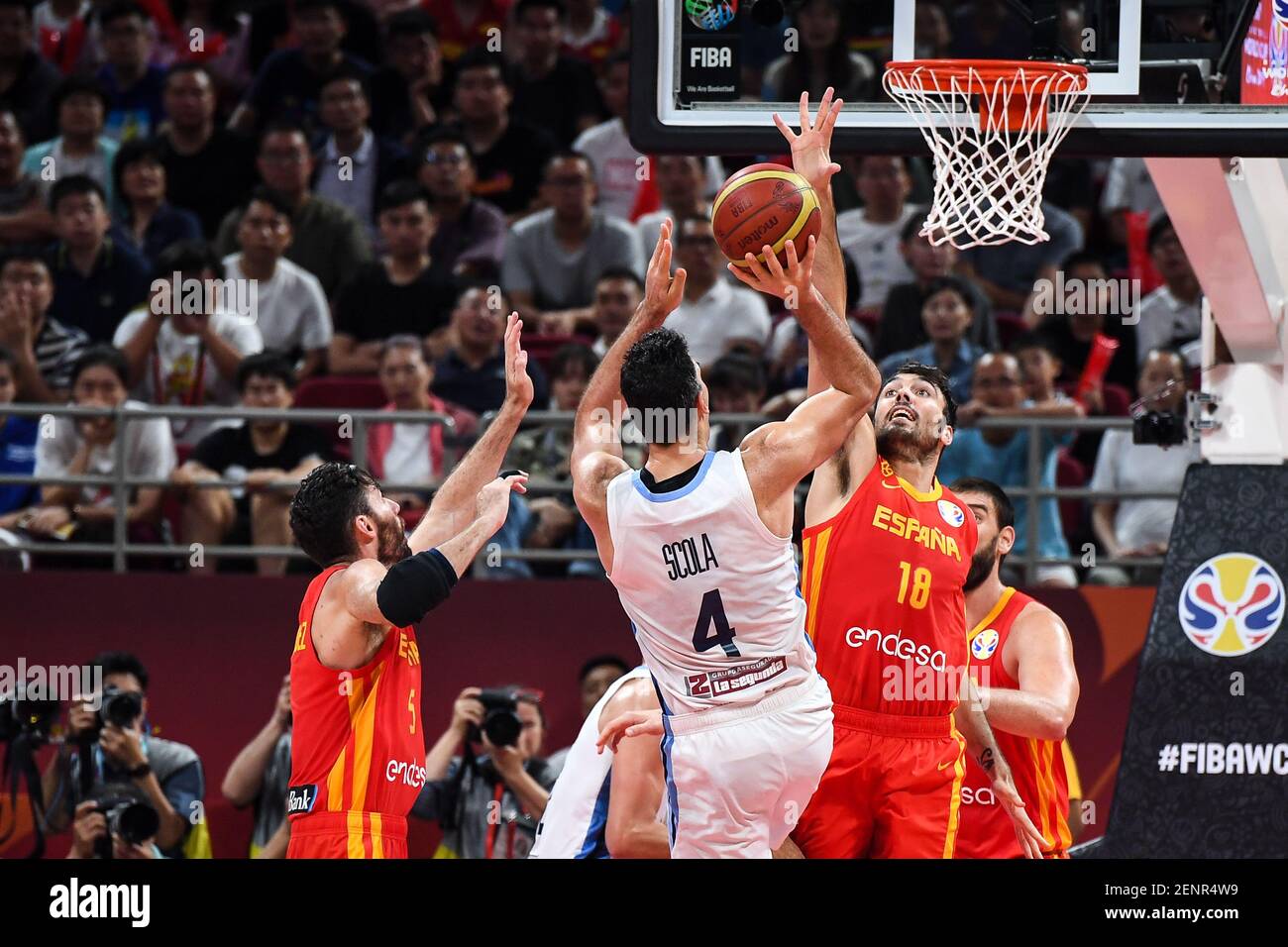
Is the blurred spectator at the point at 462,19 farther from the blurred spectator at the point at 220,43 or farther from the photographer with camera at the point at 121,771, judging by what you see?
the photographer with camera at the point at 121,771

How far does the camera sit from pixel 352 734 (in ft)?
19.6

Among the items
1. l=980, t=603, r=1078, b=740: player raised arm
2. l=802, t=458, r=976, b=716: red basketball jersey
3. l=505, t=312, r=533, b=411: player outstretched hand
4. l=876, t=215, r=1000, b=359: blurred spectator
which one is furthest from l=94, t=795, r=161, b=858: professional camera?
l=876, t=215, r=1000, b=359: blurred spectator

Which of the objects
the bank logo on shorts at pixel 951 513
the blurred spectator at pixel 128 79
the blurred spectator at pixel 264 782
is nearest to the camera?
the bank logo on shorts at pixel 951 513

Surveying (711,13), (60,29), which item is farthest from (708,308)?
(60,29)

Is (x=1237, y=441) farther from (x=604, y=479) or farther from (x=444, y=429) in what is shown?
→ (x=444, y=429)

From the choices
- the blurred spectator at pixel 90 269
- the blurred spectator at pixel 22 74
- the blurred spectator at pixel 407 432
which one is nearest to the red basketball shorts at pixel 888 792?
the blurred spectator at pixel 407 432

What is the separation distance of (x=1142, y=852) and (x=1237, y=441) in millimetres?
1621

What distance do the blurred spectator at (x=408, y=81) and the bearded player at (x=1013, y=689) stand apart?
6546 millimetres

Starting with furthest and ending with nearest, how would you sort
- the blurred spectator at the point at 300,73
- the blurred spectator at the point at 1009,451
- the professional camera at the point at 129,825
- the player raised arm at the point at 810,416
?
the blurred spectator at the point at 300,73, the blurred spectator at the point at 1009,451, the professional camera at the point at 129,825, the player raised arm at the point at 810,416

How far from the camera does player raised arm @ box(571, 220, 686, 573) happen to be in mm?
5914

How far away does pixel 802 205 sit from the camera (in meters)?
5.65

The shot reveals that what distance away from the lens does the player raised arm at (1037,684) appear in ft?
20.6

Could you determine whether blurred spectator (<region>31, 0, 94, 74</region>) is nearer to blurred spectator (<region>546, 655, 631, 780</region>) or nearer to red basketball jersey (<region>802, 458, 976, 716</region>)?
blurred spectator (<region>546, 655, 631, 780</region>)

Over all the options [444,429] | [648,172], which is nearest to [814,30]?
[648,172]
